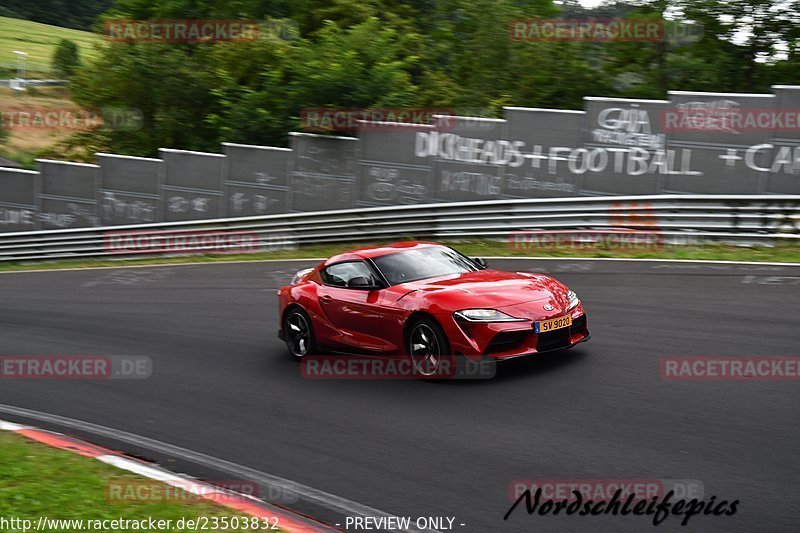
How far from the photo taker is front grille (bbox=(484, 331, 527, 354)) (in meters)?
9.25

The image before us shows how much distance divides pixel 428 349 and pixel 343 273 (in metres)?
1.79

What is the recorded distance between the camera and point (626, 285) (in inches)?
555

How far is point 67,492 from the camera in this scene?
6.87 m

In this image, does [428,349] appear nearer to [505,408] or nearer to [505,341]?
[505,341]

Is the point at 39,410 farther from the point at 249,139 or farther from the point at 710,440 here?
the point at 249,139

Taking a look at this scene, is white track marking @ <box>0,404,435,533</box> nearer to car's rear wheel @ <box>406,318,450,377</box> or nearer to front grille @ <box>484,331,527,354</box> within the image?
car's rear wheel @ <box>406,318,450,377</box>

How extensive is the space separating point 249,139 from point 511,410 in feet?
66.0

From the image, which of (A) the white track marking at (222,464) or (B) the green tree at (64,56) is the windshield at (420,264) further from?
(B) the green tree at (64,56)

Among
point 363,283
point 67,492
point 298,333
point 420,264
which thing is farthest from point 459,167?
point 67,492

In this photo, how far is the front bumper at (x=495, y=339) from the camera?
925 centimetres

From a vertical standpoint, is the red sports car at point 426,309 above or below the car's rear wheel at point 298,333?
above

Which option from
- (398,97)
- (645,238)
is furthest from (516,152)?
(398,97)

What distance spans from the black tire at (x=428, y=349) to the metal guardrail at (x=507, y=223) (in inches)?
345

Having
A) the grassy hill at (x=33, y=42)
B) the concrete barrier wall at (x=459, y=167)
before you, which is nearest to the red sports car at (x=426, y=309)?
the concrete barrier wall at (x=459, y=167)
